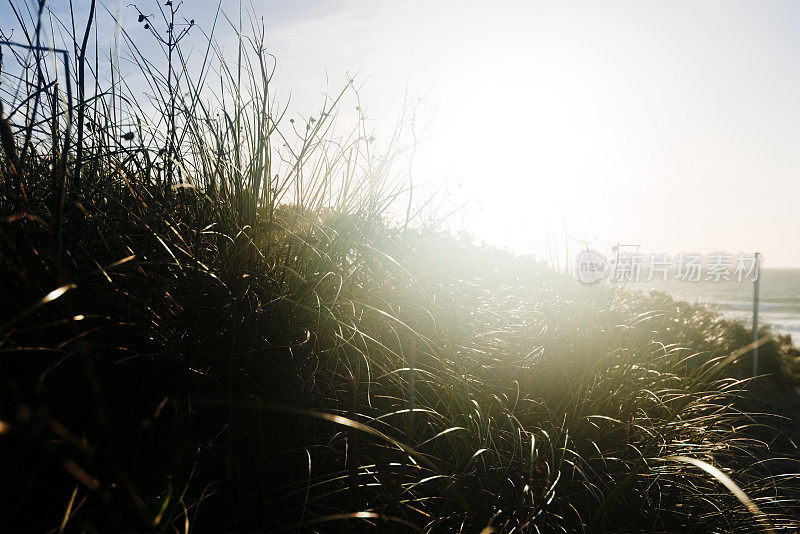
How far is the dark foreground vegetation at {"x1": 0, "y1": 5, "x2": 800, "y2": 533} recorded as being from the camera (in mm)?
1154

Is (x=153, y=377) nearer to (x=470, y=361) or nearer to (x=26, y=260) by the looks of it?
(x=26, y=260)

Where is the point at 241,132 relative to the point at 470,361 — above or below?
above

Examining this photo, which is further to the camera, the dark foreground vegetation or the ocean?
the ocean

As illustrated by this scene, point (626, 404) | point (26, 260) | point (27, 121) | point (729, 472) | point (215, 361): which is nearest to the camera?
point (26, 260)

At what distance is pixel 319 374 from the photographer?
162 centimetres

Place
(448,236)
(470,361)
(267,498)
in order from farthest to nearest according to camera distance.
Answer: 1. (448,236)
2. (470,361)
3. (267,498)

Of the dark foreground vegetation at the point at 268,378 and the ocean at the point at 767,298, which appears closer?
the dark foreground vegetation at the point at 268,378

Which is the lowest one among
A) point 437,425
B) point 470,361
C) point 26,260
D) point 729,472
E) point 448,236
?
point 729,472

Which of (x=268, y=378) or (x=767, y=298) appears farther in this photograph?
(x=767, y=298)

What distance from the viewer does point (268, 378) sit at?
4.97 feet

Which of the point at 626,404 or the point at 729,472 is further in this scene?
the point at 626,404

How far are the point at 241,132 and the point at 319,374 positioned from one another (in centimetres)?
98

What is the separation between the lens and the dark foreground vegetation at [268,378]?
1.15m

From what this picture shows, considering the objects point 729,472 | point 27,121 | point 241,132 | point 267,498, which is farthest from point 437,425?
point 27,121
